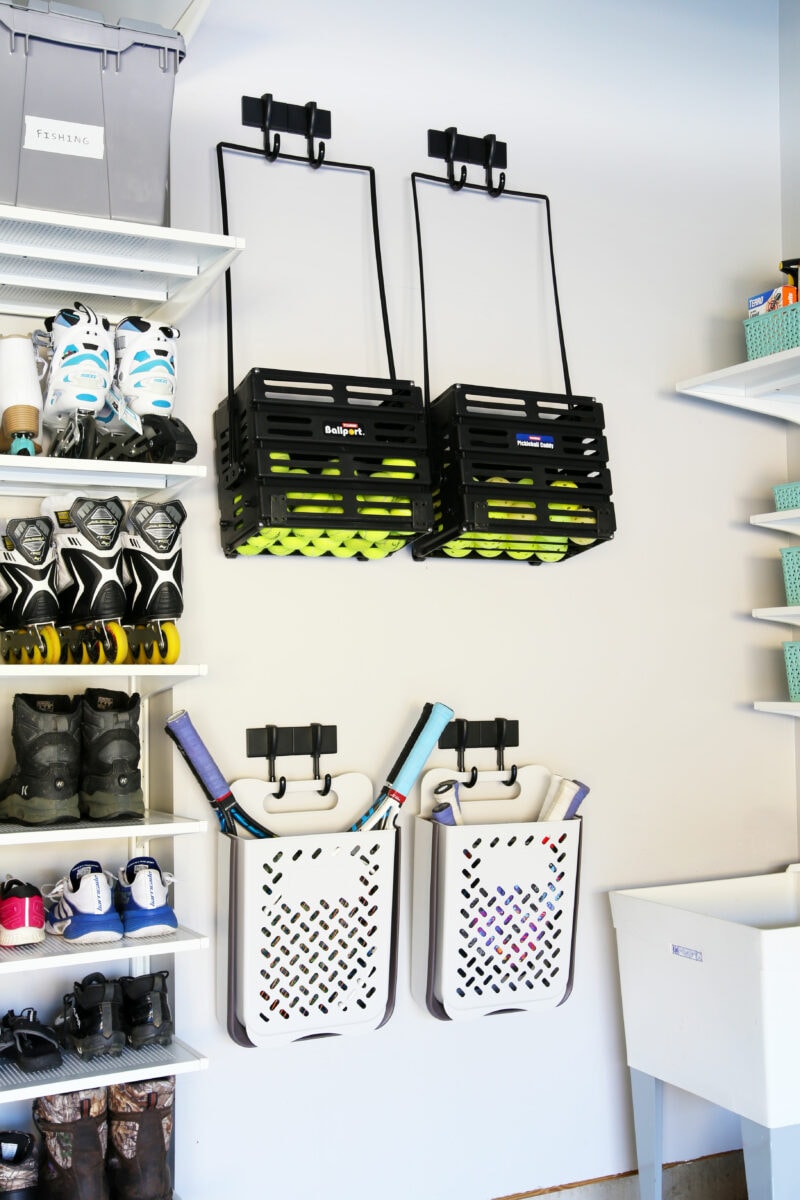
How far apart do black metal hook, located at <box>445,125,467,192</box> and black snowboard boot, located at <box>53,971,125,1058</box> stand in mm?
1774

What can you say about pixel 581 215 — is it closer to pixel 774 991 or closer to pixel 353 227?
pixel 353 227

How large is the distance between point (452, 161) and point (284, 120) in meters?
0.39

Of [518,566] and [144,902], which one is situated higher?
[518,566]

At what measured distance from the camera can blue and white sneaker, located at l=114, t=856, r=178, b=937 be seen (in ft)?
6.27

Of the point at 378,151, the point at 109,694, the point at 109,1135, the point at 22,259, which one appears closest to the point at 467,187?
the point at 378,151

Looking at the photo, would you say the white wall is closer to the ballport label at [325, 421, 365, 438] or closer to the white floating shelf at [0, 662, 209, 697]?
the white floating shelf at [0, 662, 209, 697]

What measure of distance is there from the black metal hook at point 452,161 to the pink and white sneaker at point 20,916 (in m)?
1.69

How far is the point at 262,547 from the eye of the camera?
2191 mm

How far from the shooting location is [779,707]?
2633mm

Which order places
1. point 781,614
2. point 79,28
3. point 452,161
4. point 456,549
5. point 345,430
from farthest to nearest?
point 781,614 < point 452,161 < point 456,549 < point 345,430 < point 79,28

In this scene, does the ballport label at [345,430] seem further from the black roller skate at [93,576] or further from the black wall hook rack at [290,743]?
the black wall hook rack at [290,743]

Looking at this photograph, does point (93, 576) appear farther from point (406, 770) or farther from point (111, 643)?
point (406, 770)

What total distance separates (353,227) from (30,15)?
0.76 meters

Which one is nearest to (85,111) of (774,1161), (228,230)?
(228,230)
